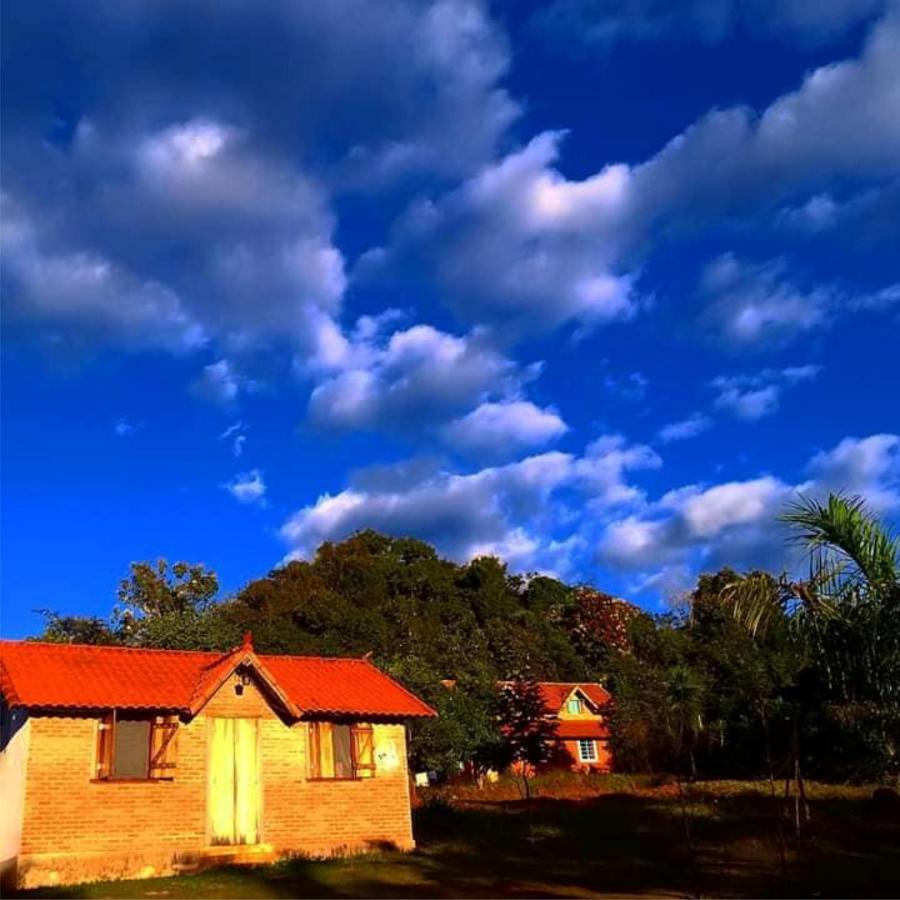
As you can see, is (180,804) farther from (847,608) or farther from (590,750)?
(590,750)

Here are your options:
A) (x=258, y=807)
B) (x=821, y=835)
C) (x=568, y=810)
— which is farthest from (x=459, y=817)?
(x=821, y=835)

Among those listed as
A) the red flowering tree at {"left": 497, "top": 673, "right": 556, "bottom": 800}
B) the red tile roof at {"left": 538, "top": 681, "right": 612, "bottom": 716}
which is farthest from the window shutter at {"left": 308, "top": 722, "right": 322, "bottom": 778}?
the red tile roof at {"left": 538, "top": 681, "right": 612, "bottom": 716}

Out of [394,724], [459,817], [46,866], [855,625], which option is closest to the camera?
[855,625]

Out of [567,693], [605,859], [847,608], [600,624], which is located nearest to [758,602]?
[847,608]

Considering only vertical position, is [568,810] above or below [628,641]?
below

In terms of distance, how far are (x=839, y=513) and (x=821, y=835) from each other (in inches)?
604

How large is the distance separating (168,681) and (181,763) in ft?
6.81

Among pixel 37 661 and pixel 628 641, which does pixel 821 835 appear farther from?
pixel 628 641

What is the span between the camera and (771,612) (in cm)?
1059

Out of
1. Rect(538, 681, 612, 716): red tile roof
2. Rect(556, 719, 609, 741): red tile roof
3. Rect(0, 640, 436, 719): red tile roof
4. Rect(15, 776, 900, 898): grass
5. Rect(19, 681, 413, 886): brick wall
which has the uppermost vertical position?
Rect(538, 681, 612, 716): red tile roof

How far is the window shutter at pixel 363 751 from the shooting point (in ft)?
78.0

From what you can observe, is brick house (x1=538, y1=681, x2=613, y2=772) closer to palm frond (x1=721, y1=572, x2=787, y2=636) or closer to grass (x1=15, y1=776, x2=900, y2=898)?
grass (x1=15, y1=776, x2=900, y2=898)

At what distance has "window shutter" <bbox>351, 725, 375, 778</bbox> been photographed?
23781 millimetres

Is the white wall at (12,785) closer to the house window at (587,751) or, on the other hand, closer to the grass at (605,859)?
the grass at (605,859)
